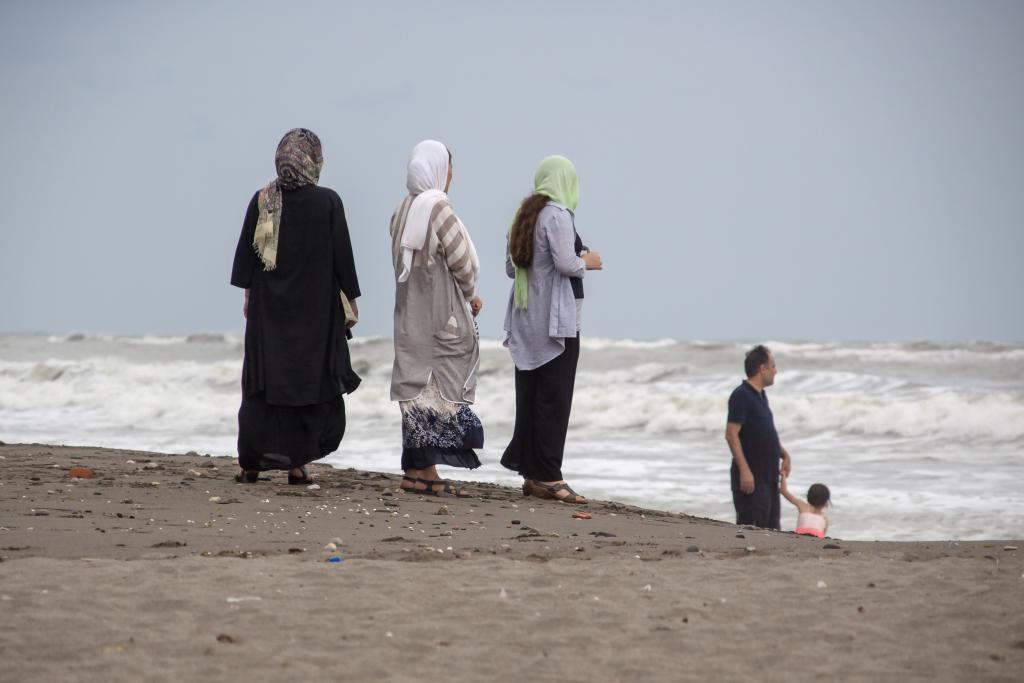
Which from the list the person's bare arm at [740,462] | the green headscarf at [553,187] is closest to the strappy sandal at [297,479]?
the green headscarf at [553,187]

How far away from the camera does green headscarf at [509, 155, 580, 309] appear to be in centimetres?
645

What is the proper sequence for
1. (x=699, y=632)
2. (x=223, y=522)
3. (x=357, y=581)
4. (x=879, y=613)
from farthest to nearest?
(x=223, y=522) < (x=357, y=581) < (x=879, y=613) < (x=699, y=632)

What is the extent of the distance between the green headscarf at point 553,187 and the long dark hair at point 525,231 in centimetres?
5

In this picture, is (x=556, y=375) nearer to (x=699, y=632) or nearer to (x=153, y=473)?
(x=153, y=473)

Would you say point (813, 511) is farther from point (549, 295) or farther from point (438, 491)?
point (438, 491)

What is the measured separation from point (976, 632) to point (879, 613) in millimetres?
298

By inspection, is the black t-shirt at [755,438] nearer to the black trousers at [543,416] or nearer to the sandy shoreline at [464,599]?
the black trousers at [543,416]

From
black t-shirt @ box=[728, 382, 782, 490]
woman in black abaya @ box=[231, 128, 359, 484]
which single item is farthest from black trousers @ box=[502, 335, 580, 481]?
black t-shirt @ box=[728, 382, 782, 490]

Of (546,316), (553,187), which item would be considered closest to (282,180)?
(553,187)

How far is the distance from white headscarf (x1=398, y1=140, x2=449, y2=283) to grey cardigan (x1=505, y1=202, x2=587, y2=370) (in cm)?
58

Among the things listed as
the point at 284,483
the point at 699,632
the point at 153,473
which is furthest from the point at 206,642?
the point at 153,473

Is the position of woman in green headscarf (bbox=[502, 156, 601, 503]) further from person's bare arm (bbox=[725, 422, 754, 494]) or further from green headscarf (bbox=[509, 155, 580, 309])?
person's bare arm (bbox=[725, 422, 754, 494])

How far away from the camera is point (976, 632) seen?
135 inches

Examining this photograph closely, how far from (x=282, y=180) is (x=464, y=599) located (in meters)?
3.14
